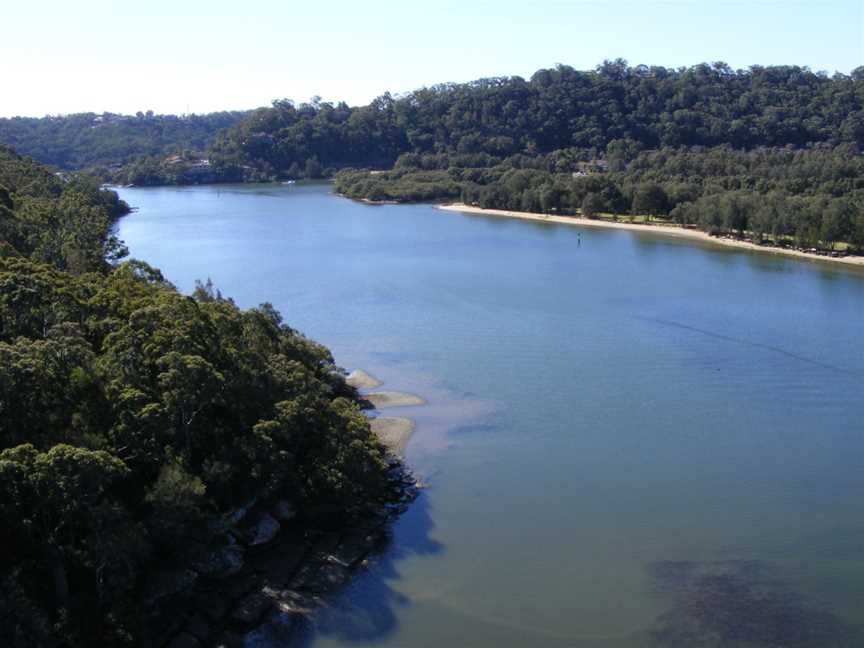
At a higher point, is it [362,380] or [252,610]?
[362,380]

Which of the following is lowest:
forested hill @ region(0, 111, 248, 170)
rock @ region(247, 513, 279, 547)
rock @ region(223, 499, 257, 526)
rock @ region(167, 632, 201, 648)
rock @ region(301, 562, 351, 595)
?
rock @ region(167, 632, 201, 648)

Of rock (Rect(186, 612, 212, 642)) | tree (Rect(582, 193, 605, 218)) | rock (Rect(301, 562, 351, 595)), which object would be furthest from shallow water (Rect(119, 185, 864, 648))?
tree (Rect(582, 193, 605, 218))

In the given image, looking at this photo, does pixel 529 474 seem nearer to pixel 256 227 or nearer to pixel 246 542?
pixel 246 542

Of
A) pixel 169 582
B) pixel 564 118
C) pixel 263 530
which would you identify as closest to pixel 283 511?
pixel 263 530

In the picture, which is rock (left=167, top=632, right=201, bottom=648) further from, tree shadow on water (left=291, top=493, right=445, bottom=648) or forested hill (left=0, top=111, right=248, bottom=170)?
forested hill (left=0, top=111, right=248, bottom=170)

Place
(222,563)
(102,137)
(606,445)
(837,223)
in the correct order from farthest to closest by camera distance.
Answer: (102,137) → (837,223) → (606,445) → (222,563)

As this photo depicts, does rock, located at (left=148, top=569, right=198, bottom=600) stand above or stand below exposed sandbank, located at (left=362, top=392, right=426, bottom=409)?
below

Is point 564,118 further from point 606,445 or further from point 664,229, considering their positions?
point 606,445
